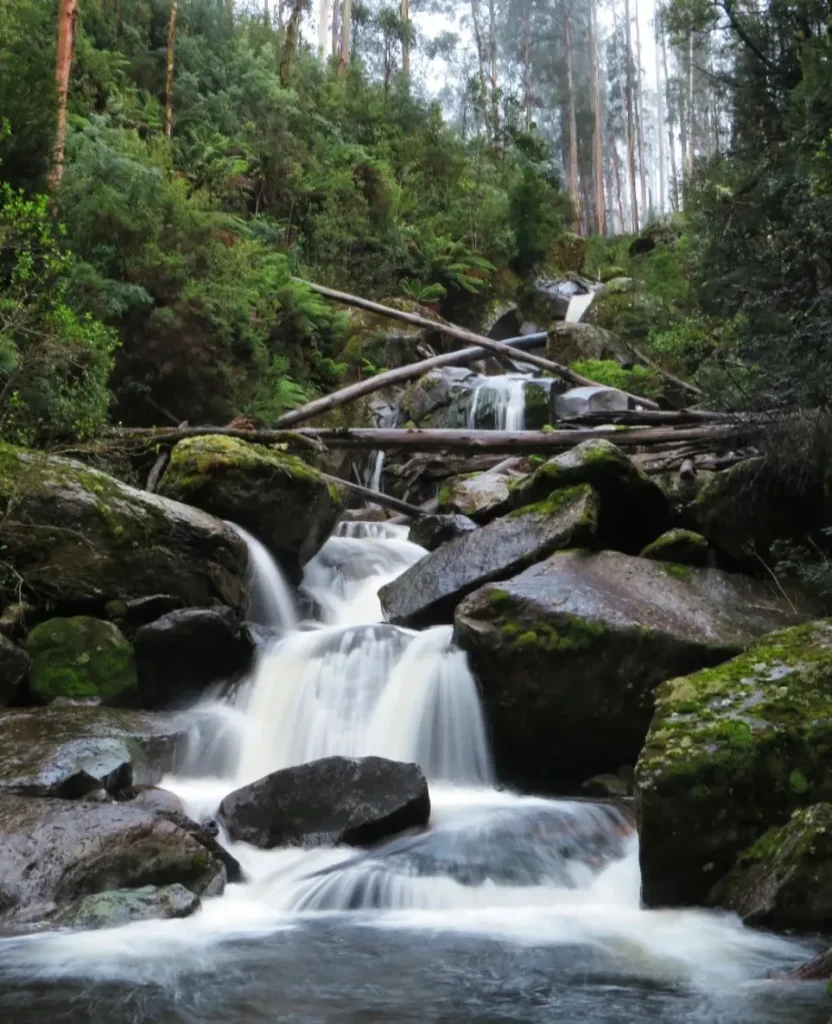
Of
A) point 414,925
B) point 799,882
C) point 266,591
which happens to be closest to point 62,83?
point 266,591

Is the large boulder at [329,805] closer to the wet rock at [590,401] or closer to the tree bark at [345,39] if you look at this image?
the wet rock at [590,401]

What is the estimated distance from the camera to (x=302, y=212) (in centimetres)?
2202

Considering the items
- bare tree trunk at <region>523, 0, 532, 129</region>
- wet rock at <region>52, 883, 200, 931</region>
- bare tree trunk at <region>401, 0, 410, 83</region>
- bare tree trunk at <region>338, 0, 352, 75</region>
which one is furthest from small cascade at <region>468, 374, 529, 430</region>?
bare tree trunk at <region>523, 0, 532, 129</region>

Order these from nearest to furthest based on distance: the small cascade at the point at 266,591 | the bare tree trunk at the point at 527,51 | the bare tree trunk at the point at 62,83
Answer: the small cascade at the point at 266,591
the bare tree trunk at the point at 62,83
the bare tree trunk at the point at 527,51

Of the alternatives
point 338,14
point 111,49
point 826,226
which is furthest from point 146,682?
point 338,14

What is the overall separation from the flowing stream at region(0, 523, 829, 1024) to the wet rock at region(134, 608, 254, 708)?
42cm

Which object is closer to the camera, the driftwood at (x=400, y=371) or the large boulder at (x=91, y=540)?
the large boulder at (x=91, y=540)

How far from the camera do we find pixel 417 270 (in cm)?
2391

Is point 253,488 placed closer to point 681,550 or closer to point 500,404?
point 681,550

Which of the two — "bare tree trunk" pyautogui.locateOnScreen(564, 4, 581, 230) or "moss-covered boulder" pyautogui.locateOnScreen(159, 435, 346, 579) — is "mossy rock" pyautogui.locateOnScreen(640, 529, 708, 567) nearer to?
"moss-covered boulder" pyautogui.locateOnScreen(159, 435, 346, 579)

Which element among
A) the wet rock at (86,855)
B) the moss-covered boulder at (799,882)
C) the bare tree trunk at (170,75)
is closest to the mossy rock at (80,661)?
the wet rock at (86,855)

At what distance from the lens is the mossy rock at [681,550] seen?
31.5ft

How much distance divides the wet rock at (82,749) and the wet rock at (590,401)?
36.4 feet

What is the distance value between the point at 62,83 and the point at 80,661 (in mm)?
8954
